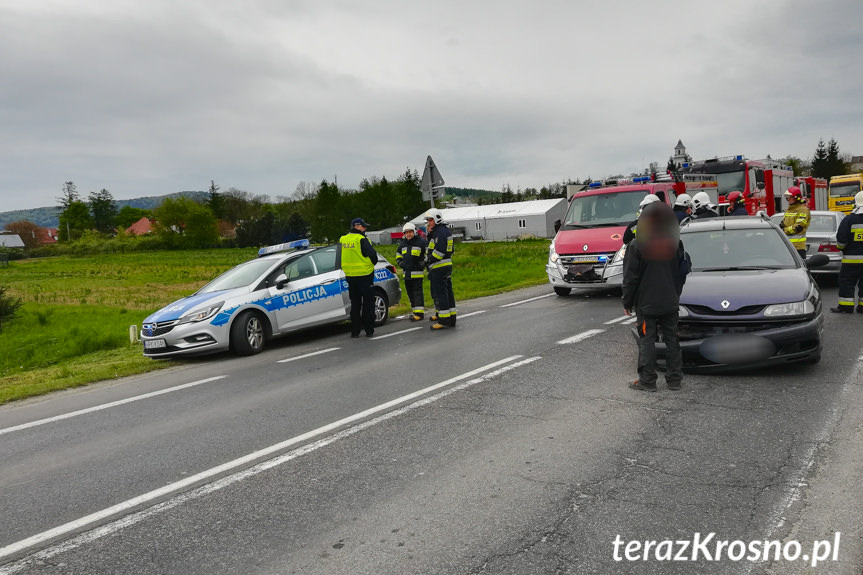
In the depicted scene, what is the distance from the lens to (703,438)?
5098mm

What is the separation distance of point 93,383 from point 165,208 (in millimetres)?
109675

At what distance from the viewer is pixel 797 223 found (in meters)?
12.8

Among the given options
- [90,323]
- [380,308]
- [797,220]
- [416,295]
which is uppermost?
[797,220]

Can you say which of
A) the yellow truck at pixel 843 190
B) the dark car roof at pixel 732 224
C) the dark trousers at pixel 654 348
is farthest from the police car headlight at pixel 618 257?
the yellow truck at pixel 843 190

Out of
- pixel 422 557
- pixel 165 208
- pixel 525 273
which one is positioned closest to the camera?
pixel 422 557

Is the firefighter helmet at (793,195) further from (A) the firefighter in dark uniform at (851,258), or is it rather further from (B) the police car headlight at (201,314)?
(B) the police car headlight at (201,314)

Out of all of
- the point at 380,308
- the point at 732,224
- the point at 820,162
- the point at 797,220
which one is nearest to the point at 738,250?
the point at 732,224

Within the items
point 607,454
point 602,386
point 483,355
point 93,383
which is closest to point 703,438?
point 607,454

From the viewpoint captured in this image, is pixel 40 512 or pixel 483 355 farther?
pixel 483 355

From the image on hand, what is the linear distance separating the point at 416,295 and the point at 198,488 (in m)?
8.72

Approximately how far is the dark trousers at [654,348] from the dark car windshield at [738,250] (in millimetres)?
1829

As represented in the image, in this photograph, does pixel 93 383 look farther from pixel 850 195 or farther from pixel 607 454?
pixel 850 195

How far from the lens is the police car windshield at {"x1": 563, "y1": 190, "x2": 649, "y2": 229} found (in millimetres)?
14711

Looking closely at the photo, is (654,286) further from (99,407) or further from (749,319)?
(99,407)
